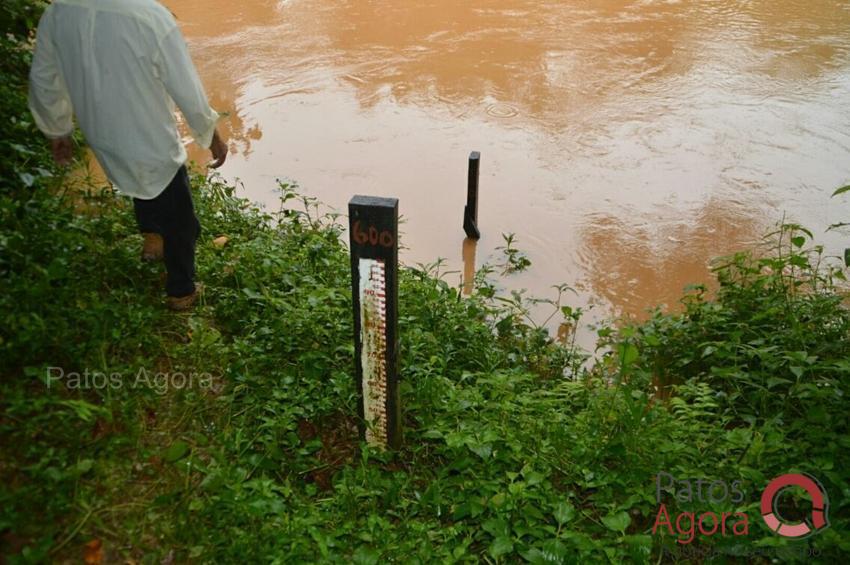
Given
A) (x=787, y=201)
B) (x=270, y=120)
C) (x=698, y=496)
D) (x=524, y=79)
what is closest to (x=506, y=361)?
(x=698, y=496)

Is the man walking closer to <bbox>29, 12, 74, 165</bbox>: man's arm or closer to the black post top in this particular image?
<bbox>29, 12, 74, 165</bbox>: man's arm

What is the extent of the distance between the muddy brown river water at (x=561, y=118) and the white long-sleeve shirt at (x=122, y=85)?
2834 mm

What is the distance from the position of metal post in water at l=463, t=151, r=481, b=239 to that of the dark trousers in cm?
264

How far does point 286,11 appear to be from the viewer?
1073 centimetres

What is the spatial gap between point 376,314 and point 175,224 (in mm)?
1259

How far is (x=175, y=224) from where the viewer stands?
10.1 feet

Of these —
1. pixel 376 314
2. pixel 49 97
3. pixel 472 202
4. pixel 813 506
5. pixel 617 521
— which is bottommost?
pixel 813 506

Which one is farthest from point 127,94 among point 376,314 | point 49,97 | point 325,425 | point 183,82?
point 325,425

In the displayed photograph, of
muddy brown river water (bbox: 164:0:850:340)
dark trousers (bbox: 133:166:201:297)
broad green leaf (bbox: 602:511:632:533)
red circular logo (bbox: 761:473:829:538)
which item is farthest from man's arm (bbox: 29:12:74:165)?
red circular logo (bbox: 761:473:829:538)

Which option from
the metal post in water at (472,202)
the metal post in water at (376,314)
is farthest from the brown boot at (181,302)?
the metal post in water at (472,202)

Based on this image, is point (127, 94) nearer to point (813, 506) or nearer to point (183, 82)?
point (183, 82)

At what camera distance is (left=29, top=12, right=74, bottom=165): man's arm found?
2732 mm

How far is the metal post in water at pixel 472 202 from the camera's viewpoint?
5.28 metres

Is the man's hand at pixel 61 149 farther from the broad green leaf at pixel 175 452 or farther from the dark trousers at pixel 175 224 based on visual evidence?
the broad green leaf at pixel 175 452
